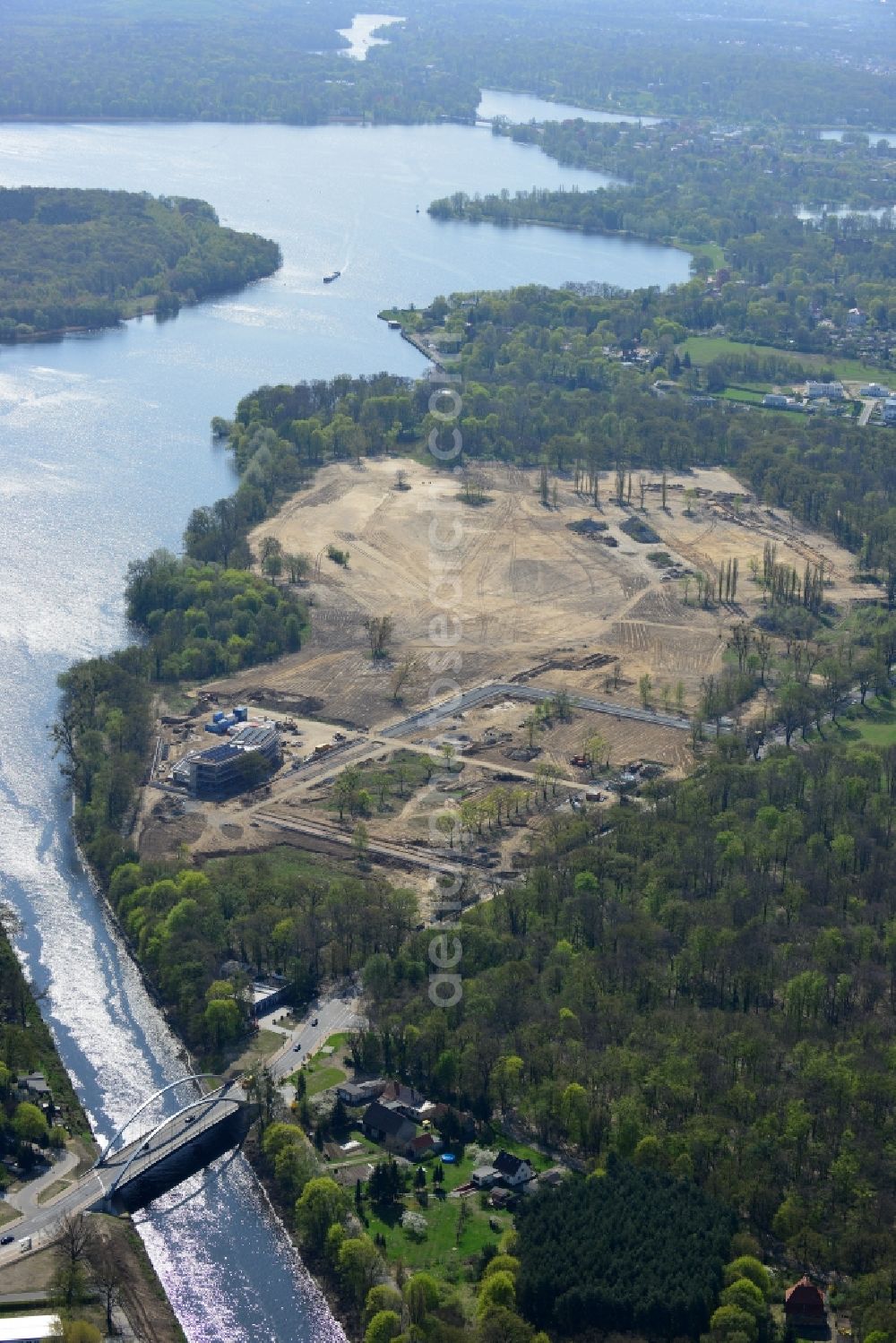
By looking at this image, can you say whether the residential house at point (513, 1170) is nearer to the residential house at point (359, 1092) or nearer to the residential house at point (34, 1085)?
the residential house at point (359, 1092)

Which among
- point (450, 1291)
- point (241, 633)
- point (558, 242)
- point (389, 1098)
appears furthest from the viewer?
point (558, 242)


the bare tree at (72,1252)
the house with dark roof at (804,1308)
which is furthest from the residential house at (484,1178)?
the bare tree at (72,1252)

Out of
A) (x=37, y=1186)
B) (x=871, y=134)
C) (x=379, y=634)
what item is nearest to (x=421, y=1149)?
(x=37, y=1186)

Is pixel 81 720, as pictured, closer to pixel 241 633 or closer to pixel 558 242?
pixel 241 633

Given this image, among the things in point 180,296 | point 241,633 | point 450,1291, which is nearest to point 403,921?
point 450,1291

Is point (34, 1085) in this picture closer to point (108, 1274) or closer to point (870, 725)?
point (108, 1274)
